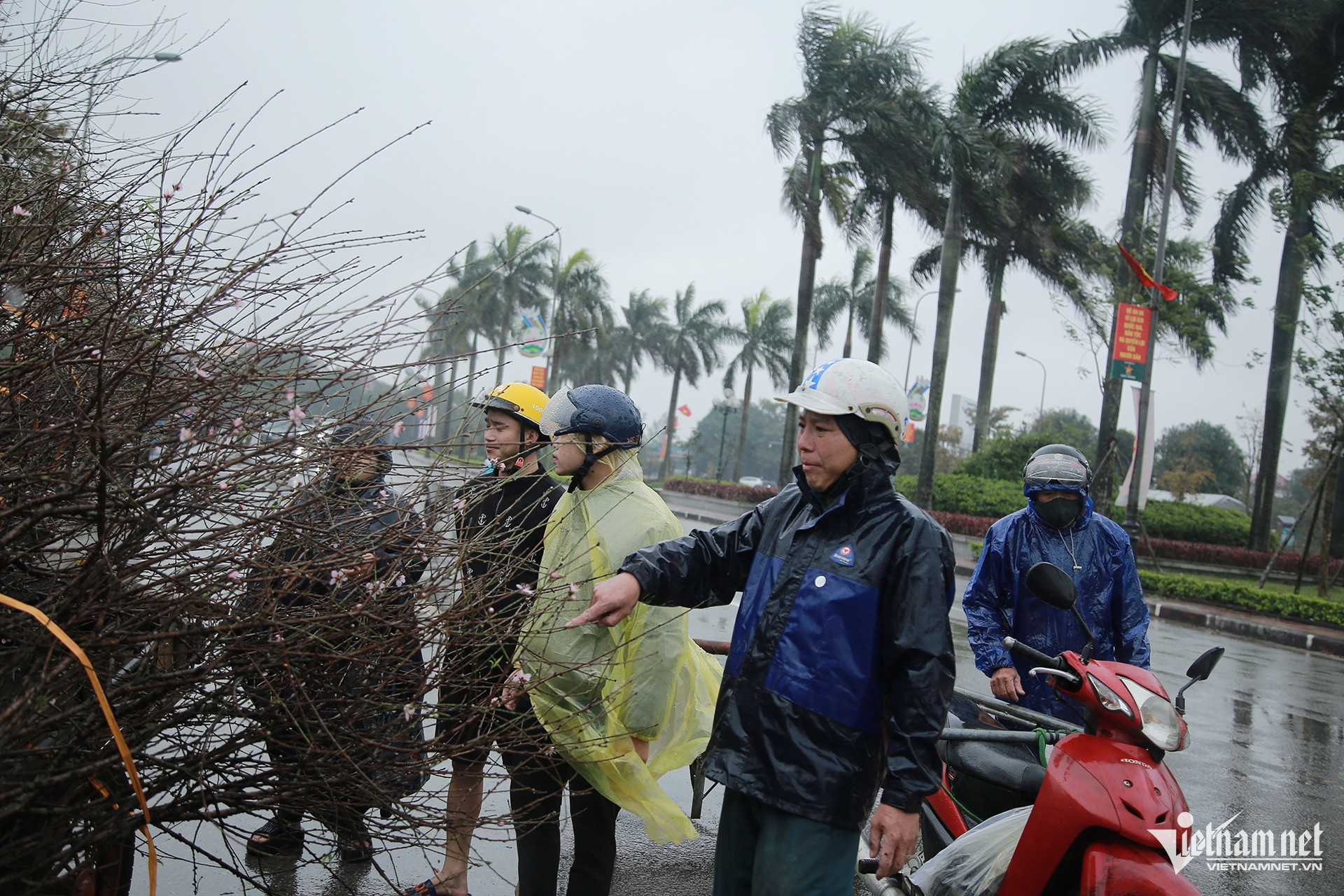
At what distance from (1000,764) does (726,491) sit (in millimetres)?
34280

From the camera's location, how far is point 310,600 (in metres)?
2.18

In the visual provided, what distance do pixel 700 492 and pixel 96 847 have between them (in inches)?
1456

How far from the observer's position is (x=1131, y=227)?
69.3 ft

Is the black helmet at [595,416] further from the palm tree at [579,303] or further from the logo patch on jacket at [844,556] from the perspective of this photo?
the palm tree at [579,303]

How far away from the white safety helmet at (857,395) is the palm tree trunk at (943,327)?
21525 mm

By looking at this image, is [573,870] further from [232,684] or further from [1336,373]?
[1336,373]

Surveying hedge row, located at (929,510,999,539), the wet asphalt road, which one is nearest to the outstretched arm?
the wet asphalt road

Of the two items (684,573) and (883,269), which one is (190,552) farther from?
(883,269)

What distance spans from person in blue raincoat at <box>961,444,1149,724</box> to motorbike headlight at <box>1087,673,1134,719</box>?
99 cm

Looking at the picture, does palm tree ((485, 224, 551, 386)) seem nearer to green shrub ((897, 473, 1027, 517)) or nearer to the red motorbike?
green shrub ((897, 473, 1027, 517))

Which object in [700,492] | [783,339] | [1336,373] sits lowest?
[700,492]

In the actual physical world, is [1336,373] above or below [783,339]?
below

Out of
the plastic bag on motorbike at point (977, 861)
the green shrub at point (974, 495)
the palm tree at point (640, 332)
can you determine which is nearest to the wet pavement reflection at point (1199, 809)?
the plastic bag on motorbike at point (977, 861)

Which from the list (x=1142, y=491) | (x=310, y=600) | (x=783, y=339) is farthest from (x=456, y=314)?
(x=783, y=339)
